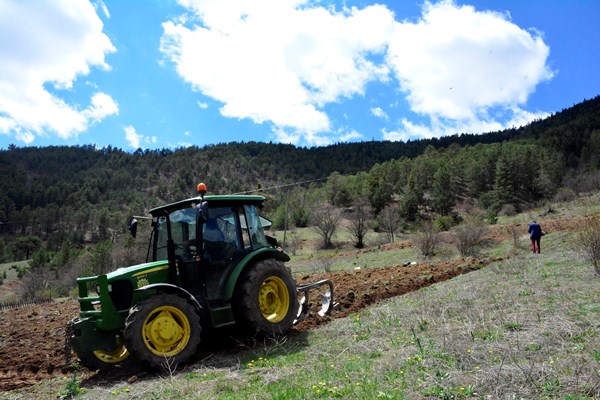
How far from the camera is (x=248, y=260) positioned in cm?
763

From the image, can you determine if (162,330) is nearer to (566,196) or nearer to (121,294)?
(121,294)

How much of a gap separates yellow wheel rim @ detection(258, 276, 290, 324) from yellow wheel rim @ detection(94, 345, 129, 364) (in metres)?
2.26

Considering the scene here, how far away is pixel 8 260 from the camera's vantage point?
93812 millimetres

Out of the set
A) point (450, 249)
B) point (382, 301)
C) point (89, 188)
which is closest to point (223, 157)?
point (89, 188)

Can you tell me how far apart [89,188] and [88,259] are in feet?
351

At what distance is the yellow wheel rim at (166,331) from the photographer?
6.40 meters

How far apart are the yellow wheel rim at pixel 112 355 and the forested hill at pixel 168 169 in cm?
8237

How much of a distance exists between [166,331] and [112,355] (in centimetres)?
113

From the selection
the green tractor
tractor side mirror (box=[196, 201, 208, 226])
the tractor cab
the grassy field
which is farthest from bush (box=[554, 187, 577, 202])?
tractor side mirror (box=[196, 201, 208, 226])

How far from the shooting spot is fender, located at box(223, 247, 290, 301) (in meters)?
7.30

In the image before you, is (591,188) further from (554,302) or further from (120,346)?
(120,346)

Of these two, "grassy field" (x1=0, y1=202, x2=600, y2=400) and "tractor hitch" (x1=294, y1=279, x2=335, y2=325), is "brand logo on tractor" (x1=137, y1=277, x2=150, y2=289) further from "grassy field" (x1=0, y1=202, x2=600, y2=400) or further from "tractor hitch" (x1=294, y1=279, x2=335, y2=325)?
"tractor hitch" (x1=294, y1=279, x2=335, y2=325)

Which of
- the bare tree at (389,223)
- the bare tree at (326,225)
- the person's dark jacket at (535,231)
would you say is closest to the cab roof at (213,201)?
the person's dark jacket at (535,231)

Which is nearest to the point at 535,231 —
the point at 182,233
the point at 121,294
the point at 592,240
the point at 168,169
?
the point at 592,240
